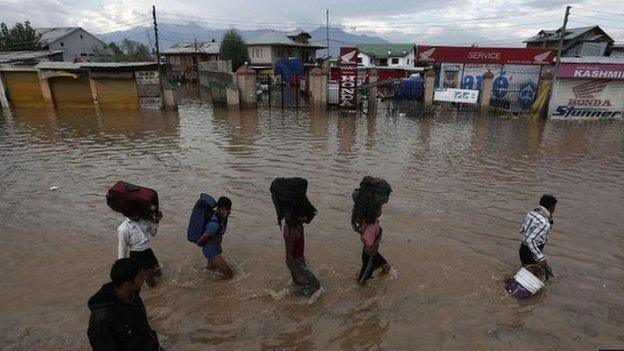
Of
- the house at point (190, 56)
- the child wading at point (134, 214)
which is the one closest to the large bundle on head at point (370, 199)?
the child wading at point (134, 214)

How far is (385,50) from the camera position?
62719 millimetres

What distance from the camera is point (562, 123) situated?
21.0 meters

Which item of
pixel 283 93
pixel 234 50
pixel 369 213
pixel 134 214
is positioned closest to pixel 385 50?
pixel 234 50

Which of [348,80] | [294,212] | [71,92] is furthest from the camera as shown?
[71,92]

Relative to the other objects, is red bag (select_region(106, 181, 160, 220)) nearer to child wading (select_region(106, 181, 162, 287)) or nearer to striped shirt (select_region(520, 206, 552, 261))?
child wading (select_region(106, 181, 162, 287))

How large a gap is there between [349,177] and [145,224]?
21.8ft

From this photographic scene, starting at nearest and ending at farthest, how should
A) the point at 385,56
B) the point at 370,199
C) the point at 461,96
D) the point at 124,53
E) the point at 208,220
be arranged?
the point at 370,199 < the point at 208,220 < the point at 461,96 < the point at 124,53 < the point at 385,56

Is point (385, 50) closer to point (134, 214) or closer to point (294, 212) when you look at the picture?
point (294, 212)

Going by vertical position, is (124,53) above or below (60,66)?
above

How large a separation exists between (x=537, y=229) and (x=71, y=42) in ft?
182

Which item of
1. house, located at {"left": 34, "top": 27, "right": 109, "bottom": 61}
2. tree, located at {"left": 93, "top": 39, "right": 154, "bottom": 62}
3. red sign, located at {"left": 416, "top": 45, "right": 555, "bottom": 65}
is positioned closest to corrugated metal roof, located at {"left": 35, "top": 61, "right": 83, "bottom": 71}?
red sign, located at {"left": 416, "top": 45, "right": 555, "bottom": 65}

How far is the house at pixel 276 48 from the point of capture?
50281 mm

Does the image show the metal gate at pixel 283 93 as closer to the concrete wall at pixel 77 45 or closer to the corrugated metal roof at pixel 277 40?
the corrugated metal roof at pixel 277 40

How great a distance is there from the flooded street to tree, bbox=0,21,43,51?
1335 inches
